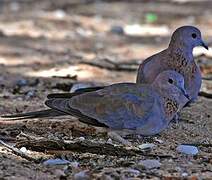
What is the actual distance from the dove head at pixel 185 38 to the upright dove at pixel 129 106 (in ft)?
2.37

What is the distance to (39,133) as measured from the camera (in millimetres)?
4363

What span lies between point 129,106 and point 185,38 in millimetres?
1030

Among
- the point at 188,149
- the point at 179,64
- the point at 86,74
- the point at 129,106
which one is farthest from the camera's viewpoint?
the point at 86,74

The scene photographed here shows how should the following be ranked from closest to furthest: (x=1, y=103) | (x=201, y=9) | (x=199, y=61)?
(x=1, y=103) → (x=199, y=61) → (x=201, y=9)

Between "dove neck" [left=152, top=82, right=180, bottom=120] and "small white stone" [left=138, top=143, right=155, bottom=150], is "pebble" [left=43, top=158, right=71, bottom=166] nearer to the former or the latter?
"small white stone" [left=138, top=143, right=155, bottom=150]

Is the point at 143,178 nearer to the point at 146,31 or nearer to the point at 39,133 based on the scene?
the point at 39,133

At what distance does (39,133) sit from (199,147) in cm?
102

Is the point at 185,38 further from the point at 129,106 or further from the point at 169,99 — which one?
the point at 129,106

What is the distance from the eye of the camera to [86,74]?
6.76 metres

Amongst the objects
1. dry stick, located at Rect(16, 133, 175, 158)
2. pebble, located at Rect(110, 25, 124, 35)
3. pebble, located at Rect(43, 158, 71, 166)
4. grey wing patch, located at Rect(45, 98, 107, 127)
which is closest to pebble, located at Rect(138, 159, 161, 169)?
dry stick, located at Rect(16, 133, 175, 158)

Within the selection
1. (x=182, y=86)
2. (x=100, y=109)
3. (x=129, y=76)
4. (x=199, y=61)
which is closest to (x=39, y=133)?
(x=100, y=109)

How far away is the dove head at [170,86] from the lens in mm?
4227

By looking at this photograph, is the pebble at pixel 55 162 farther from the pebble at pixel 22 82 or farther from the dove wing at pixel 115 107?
the pebble at pixel 22 82

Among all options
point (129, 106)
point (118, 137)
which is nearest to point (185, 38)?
point (129, 106)
